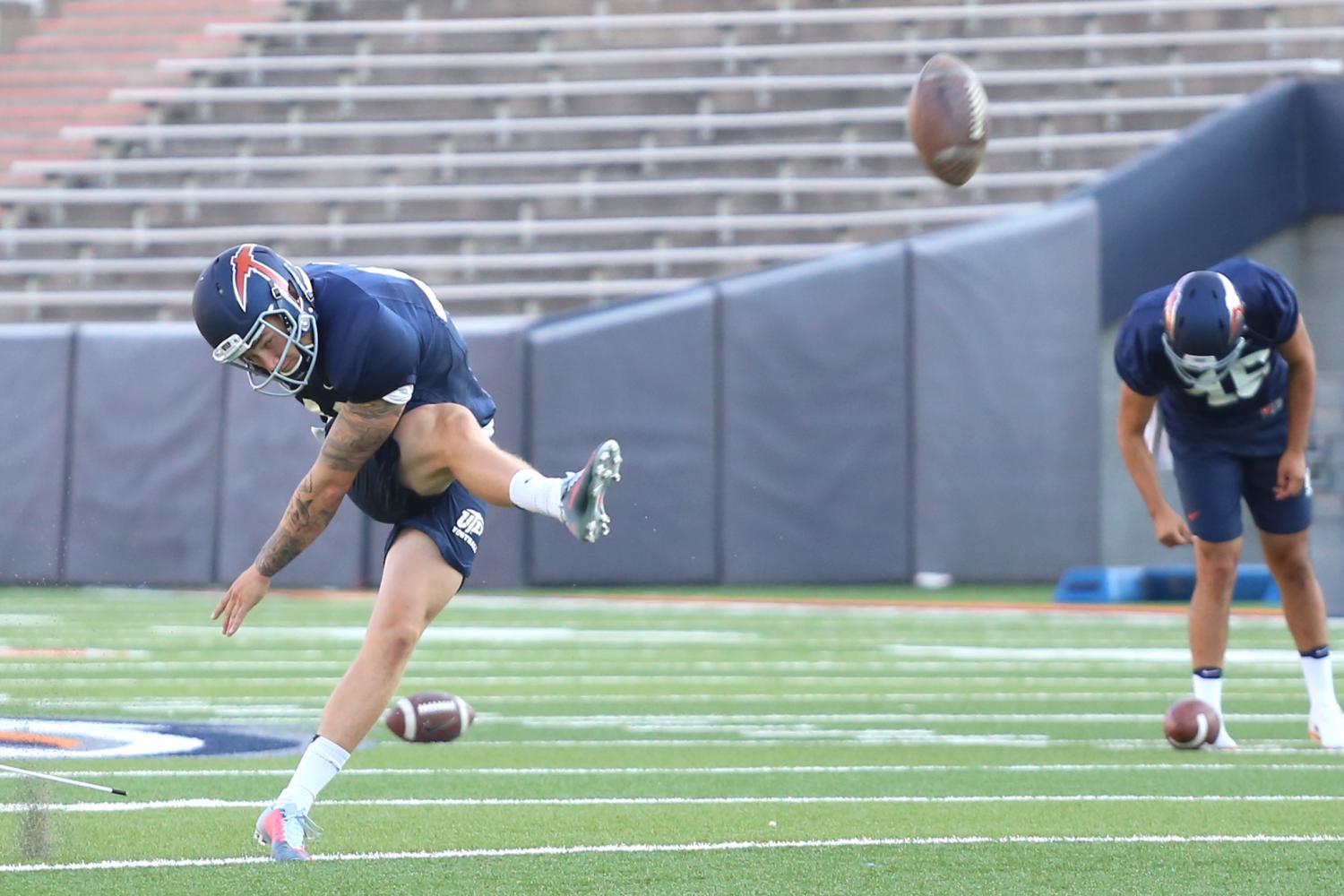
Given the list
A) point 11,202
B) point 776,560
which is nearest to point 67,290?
point 11,202

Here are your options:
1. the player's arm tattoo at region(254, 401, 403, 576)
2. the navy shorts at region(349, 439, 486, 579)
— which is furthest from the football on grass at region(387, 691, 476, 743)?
the player's arm tattoo at region(254, 401, 403, 576)

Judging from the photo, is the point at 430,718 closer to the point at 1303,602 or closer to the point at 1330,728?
the point at 1330,728

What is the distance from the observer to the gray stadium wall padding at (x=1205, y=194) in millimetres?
Result: 14320

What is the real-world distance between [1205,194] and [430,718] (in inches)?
434

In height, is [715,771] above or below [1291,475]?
below

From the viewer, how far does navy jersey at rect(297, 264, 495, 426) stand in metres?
3.77

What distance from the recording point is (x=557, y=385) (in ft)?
46.8

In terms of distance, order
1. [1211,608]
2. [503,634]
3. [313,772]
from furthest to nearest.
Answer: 1. [503,634]
2. [1211,608]
3. [313,772]

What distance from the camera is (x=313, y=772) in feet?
12.1

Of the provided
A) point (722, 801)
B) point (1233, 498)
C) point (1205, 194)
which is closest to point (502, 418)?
point (1205, 194)

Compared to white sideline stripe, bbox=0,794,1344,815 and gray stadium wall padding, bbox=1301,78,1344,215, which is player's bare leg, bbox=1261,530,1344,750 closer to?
white sideline stripe, bbox=0,794,1344,815

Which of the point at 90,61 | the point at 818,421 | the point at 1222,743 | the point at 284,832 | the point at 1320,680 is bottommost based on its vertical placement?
the point at 818,421

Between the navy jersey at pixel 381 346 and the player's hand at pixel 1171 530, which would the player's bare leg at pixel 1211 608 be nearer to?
the player's hand at pixel 1171 530

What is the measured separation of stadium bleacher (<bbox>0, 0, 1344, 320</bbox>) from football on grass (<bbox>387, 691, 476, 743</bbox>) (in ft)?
36.6
